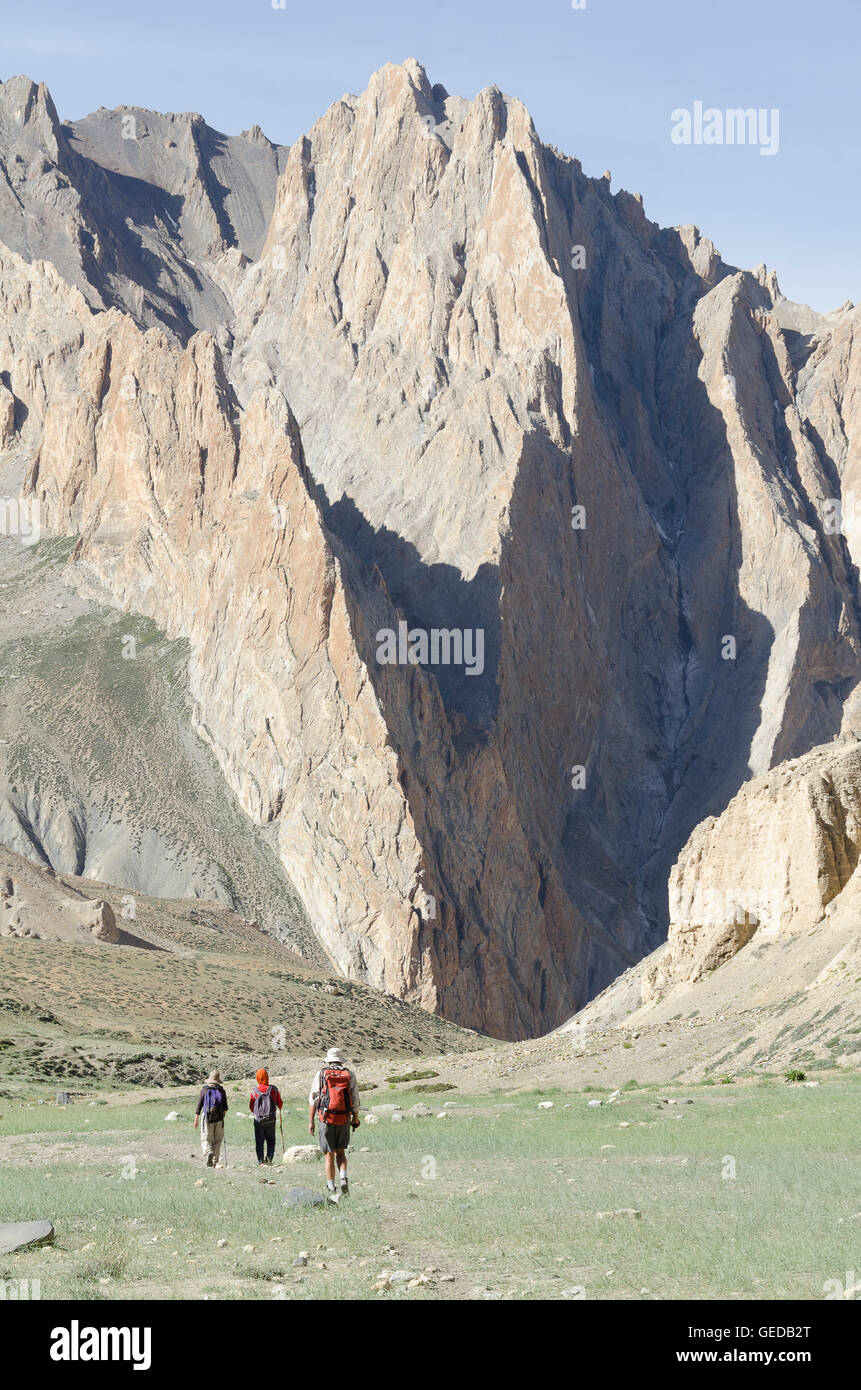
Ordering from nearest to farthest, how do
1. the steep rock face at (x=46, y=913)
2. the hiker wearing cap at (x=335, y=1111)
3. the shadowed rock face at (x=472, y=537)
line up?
the hiker wearing cap at (x=335, y=1111) < the steep rock face at (x=46, y=913) < the shadowed rock face at (x=472, y=537)

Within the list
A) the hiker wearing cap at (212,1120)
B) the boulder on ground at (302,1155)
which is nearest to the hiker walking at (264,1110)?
the hiker wearing cap at (212,1120)

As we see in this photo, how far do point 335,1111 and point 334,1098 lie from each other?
0.72 feet

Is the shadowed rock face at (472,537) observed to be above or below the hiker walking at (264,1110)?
above

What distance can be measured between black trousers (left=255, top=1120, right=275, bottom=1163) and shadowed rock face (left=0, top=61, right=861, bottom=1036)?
93.7 meters

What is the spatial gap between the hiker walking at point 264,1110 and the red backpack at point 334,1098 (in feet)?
9.48

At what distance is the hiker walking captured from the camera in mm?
23297

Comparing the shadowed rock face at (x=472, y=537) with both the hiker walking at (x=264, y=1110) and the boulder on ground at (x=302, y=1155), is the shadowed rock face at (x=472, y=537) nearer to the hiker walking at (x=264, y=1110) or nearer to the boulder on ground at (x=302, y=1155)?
the boulder on ground at (x=302, y=1155)

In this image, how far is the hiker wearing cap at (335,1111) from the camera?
1958 cm

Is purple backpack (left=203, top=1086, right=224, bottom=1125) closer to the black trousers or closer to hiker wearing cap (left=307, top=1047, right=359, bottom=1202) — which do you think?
the black trousers

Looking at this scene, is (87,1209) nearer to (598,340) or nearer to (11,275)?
(598,340)

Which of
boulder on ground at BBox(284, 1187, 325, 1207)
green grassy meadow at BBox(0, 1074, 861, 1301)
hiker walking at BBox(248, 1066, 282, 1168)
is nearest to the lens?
green grassy meadow at BBox(0, 1074, 861, 1301)

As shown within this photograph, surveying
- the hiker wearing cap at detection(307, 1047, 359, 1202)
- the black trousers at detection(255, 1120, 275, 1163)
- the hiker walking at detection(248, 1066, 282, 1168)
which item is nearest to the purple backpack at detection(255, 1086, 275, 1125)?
the hiker walking at detection(248, 1066, 282, 1168)

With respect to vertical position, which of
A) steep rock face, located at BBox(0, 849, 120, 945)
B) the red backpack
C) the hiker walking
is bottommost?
the hiker walking
